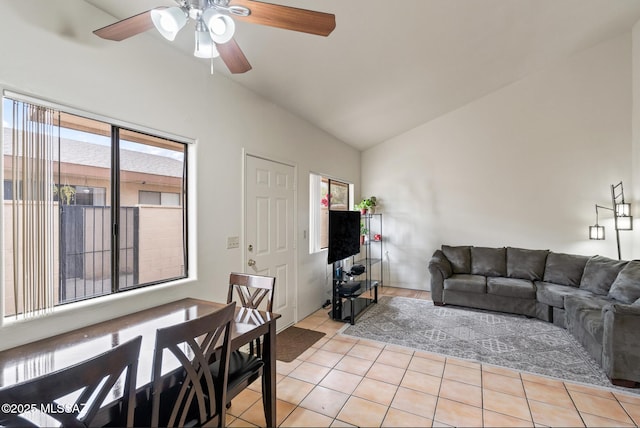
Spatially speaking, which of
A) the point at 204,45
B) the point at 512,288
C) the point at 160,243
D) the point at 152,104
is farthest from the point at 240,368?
the point at 512,288

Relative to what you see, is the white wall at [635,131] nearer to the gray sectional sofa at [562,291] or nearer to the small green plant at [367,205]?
the gray sectional sofa at [562,291]

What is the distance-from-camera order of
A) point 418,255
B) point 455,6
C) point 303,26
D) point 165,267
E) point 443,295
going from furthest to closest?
1. point 418,255
2. point 443,295
3. point 455,6
4. point 165,267
5. point 303,26

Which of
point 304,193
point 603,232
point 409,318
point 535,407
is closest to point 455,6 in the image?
point 304,193

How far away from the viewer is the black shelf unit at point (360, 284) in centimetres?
386

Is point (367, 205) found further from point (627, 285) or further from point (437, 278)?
point (627, 285)

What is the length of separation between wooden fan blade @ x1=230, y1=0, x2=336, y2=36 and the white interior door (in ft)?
5.78

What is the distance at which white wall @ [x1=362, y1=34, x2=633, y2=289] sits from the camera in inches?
166

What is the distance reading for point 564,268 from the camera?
403cm

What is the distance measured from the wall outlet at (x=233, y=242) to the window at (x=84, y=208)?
1.37 feet

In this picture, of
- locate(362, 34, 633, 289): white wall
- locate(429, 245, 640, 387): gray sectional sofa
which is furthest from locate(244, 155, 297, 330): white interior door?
locate(362, 34, 633, 289): white wall

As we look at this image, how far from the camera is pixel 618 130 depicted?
4.15 metres

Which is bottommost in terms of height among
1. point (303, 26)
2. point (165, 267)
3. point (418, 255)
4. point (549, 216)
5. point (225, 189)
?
point (418, 255)

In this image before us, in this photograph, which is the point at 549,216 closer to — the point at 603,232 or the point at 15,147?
the point at 603,232

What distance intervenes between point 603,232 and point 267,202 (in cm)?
463
